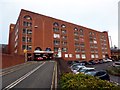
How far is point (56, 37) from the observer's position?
70.1m

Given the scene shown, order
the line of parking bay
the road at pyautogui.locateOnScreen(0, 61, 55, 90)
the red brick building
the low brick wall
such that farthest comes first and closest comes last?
the red brick building < the low brick wall < the line of parking bay < the road at pyautogui.locateOnScreen(0, 61, 55, 90)

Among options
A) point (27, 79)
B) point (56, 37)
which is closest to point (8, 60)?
point (27, 79)

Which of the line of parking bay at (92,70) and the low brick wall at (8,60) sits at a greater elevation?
the low brick wall at (8,60)

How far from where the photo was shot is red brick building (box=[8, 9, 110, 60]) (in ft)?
199

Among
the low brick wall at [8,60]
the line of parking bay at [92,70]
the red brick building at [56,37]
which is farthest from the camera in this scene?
the red brick building at [56,37]

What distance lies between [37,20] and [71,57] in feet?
71.5

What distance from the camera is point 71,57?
243 feet

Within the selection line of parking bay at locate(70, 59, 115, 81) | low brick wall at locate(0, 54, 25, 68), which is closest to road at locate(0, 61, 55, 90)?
line of parking bay at locate(70, 59, 115, 81)

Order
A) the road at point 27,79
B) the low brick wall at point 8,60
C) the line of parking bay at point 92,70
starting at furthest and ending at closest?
the low brick wall at point 8,60, the line of parking bay at point 92,70, the road at point 27,79

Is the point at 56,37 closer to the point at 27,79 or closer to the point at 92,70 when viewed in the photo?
the point at 92,70

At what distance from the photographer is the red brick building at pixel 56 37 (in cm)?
6057

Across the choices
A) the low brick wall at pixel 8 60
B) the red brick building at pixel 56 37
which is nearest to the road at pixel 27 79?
the low brick wall at pixel 8 60

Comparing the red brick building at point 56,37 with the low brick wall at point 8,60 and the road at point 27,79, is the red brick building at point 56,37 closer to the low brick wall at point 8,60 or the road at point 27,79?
the low brick wall at point 8,60

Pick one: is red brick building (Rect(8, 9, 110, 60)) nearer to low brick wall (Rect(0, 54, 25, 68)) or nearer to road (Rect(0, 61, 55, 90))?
low brick wall (Rect(0, 54, 25, 68))
